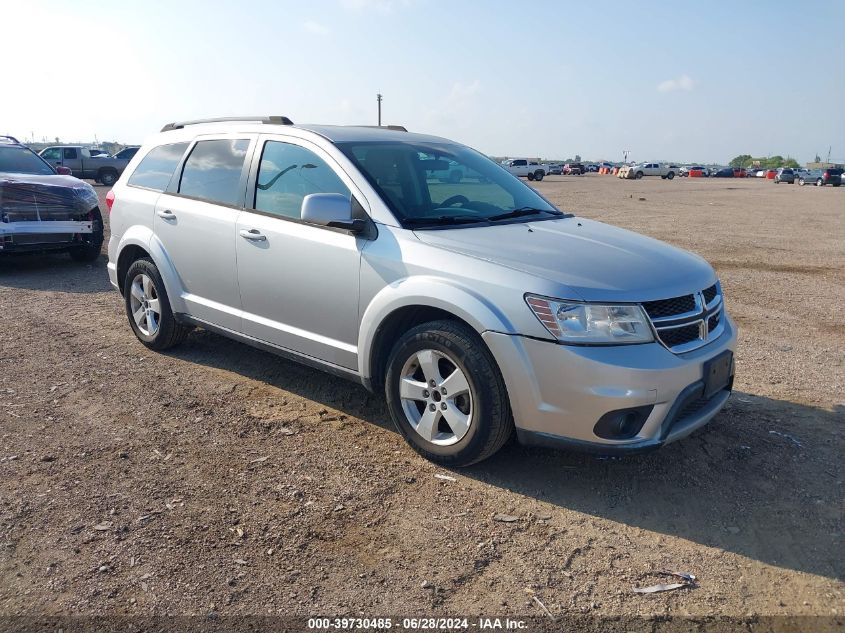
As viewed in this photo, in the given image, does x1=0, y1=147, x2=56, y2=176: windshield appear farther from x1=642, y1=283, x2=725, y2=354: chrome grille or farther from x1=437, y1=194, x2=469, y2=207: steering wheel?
x1=642, y1=283, x2=725, y2=354: chrome grille

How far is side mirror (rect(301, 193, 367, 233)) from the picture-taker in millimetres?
3914

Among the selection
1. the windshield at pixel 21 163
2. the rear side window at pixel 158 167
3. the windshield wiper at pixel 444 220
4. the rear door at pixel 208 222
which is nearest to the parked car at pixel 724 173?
the windshield at pixel 21 163

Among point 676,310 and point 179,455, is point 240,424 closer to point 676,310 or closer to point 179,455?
point 179,455

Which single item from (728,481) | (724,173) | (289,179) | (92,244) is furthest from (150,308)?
(724,173)

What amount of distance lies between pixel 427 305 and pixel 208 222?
2.09 m

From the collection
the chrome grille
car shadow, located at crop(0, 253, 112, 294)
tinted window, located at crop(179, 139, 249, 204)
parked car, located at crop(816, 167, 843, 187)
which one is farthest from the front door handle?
parked car, located at crop(816, 167, 843, 187)

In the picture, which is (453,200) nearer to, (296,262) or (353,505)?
(296,262)

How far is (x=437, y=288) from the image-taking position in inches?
144

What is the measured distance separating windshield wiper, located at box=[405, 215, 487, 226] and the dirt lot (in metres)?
1.33

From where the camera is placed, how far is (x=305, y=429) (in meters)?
4.38

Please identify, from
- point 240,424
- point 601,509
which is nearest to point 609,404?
point 601,509

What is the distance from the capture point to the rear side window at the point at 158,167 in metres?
5.55

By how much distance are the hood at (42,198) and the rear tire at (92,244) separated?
0.17 meters

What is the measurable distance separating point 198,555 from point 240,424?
1457mm
